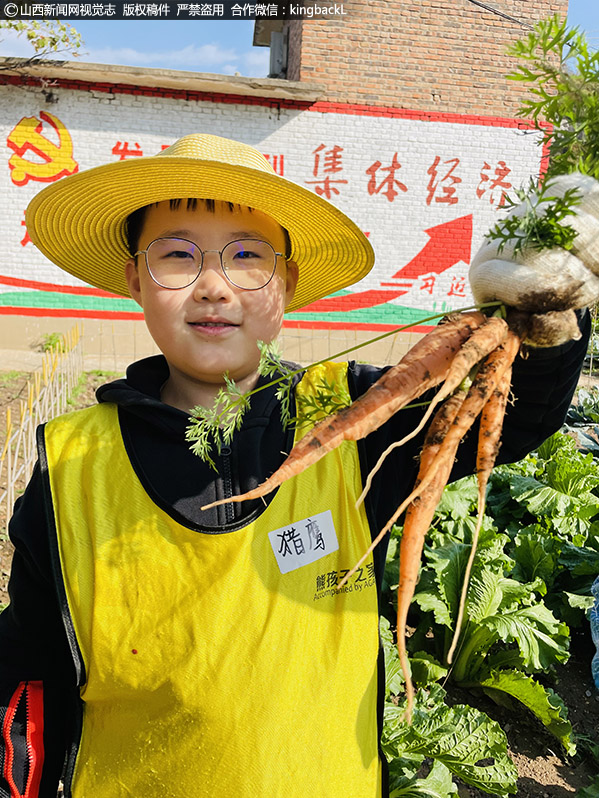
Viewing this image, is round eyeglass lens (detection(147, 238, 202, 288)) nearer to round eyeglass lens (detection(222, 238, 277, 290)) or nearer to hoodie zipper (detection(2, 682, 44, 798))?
round eyeglass lens (detection(222, 238, 277, 290))

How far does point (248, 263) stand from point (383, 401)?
1.62 feet

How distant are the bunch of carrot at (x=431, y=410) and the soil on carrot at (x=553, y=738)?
2.27m

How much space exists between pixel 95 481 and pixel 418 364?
0.77 m

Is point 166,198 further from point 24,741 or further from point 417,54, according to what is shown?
point 417,54

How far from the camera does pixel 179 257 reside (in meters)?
1.42

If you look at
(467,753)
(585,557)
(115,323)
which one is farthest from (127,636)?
(115,323)

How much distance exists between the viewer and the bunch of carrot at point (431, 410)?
1.14m

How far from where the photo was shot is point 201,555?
1343mm

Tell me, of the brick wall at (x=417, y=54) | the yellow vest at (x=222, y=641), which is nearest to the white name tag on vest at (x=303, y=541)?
the yellow vest at (x=222, y=641)

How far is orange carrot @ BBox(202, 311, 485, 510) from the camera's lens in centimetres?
117

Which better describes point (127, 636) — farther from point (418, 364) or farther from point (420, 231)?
point (420, 231)

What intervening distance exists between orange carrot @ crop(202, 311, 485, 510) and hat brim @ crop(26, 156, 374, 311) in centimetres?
54

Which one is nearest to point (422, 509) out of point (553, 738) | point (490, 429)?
point (490, 429)

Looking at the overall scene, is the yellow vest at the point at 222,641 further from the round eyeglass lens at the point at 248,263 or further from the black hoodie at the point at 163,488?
the round eyeglass lens at the point at 248,263
